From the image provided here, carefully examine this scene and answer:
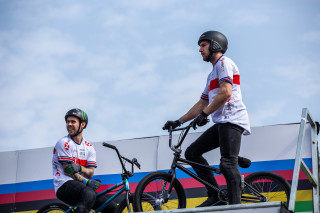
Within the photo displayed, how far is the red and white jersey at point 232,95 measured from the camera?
5.07 meters

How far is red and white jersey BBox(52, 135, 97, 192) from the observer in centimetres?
568

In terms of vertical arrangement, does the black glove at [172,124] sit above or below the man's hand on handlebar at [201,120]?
above

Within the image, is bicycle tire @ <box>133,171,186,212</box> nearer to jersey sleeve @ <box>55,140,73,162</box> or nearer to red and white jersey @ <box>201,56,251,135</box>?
red and white jersey @ <box>201,56,251,135</box>

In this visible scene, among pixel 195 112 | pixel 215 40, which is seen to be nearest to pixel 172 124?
pixel 195 112

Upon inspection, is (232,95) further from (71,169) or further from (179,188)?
(71,169)

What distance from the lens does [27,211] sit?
735cm

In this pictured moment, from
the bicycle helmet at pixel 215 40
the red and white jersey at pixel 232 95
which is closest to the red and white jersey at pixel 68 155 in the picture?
the red and white jersey at pixel 232 95

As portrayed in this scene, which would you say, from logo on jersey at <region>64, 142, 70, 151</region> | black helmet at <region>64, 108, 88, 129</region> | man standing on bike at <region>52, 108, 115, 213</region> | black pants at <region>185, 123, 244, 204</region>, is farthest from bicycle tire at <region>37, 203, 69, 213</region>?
black pants at <region>185, 123, 244, 204</region>

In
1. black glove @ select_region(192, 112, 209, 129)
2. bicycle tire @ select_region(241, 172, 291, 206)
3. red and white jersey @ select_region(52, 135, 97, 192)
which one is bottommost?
bicycle tire @ select_region(241, 172, 291, 206)

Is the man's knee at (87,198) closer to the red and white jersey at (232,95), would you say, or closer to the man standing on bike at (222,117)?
the man standing on bike at (222,117)

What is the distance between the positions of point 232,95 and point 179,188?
1.20 m

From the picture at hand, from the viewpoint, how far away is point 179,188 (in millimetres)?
5391

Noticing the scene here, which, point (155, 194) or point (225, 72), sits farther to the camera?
point (155, 194)

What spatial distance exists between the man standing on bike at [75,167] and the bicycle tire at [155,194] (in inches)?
26.8
